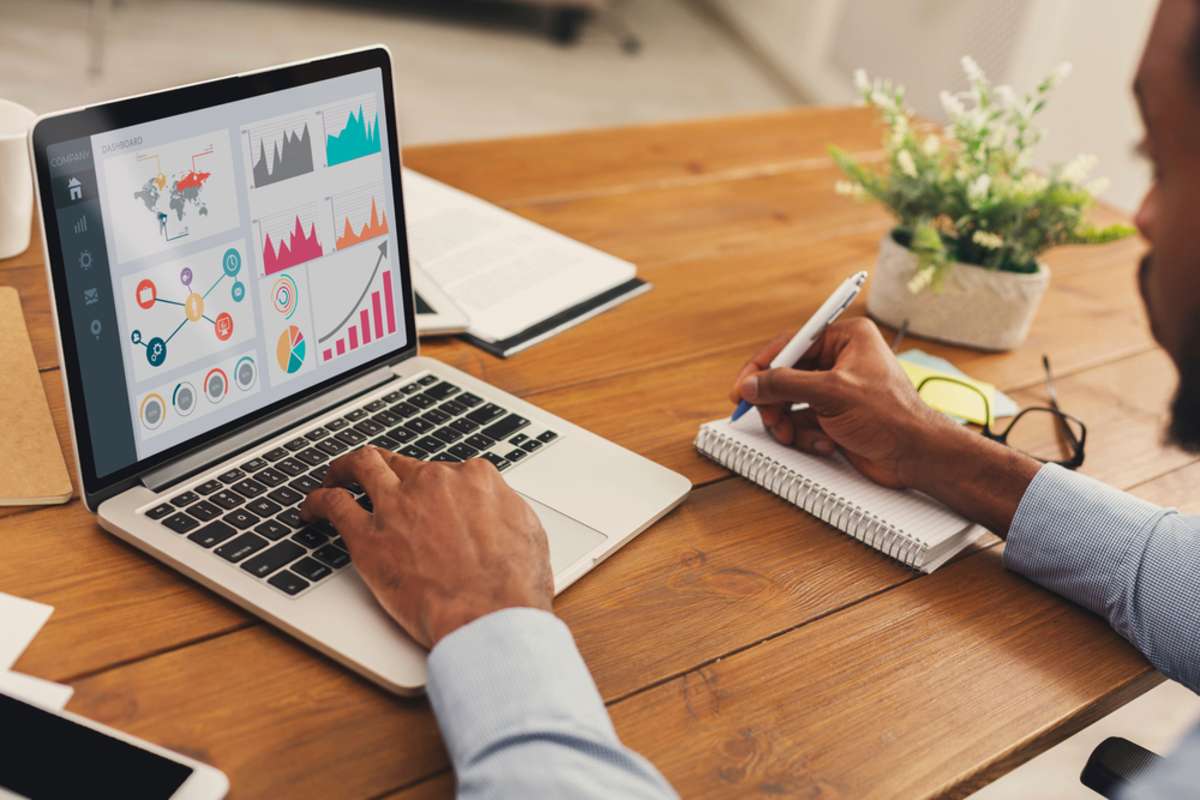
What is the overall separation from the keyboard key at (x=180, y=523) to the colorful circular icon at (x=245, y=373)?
0.12 meters

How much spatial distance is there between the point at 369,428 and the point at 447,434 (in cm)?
6

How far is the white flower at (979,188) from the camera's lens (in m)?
1.18

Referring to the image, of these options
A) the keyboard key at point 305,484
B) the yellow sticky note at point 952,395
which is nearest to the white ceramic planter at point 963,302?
the yellow sticky note at point 952,395

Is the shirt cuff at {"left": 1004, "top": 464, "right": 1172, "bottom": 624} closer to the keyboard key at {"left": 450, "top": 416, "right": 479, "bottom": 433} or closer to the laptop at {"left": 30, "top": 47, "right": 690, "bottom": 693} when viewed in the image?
the laptop at {"left": 30, "top": 47, "right": 690, "bottom": 693}

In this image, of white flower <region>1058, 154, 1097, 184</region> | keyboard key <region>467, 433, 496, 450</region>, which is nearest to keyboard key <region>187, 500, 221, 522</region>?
keyboard key <region>467, 433, 496, 450</region>

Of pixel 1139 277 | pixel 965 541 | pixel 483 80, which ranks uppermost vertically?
pixel 1139 277

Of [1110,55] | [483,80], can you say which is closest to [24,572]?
[1110,55]

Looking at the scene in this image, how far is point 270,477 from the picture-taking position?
820mm

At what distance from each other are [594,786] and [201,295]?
0.45 m

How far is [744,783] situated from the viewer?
0.67m

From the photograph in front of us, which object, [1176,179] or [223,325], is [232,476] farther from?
[1176,179]

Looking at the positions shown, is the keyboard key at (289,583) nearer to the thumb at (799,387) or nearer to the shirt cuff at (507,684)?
the shirt cuff at (507,684)

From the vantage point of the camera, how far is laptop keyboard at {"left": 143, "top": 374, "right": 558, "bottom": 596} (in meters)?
0.75

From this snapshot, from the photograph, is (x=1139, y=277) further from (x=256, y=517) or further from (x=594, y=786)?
(x=256, y=517)
